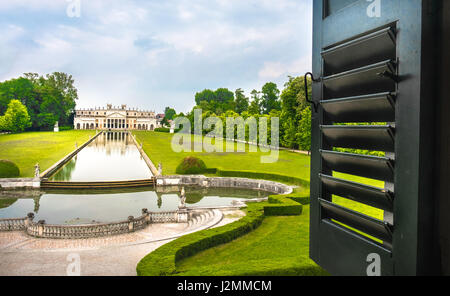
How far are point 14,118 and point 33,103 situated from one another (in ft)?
48.6

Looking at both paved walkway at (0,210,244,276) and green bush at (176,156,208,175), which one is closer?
→ paved walkway at (0,210,244,276)

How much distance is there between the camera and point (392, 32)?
4.81 ft

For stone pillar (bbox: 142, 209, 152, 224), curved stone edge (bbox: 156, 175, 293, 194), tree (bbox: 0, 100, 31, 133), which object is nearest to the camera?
stone pillar (bbox: 142, 209, 152, 224)

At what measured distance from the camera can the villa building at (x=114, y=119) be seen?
124 meters

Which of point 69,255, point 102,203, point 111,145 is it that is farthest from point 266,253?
point 111,145

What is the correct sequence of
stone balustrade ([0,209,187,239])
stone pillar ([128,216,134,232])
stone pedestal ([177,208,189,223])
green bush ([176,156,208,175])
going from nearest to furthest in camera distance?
1. stone balustrade ([0,209,187,239])
2. stone pillar ([128,216,134,232])
3. stone pedestal ([177,208,189,223])
4. green bush ([176,156,208,175])

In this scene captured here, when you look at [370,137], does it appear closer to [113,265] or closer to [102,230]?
[113,265]

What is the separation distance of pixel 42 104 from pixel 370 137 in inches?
3665

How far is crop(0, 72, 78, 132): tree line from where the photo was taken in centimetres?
6869

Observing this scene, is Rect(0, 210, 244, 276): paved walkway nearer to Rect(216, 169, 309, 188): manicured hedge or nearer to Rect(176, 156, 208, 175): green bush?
Rect(216, 169, 309, 188): manicured hedge

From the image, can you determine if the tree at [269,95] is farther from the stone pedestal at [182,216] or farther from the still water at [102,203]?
the stone pedestal at [182,216]

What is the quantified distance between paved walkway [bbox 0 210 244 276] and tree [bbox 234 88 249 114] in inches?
3045

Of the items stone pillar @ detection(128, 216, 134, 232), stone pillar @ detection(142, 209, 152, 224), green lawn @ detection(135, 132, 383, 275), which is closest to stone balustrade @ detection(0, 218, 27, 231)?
stone pillar @ detection(128, 216, 134, 232)

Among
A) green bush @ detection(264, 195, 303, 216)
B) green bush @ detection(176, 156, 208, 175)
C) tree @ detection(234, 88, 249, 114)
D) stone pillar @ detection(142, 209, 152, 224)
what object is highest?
tree @ detection(234, 88, 249, 114)
